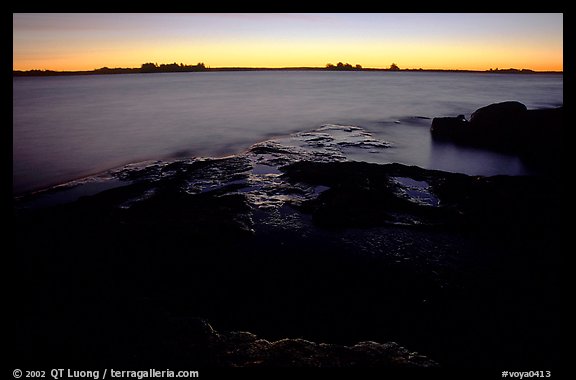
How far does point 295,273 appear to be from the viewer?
17.2 feet

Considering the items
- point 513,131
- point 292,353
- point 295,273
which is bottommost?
point 292,353

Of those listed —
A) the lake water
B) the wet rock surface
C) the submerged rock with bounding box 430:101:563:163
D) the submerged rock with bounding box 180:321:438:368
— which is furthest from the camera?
the submerged rock with bounding box 430:101:563:163

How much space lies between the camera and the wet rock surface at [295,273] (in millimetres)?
3691

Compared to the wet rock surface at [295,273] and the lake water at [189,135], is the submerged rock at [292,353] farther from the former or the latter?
the lake water at [189,135]

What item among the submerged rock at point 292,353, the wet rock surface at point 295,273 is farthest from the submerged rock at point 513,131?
the submerged rock at point 292,353

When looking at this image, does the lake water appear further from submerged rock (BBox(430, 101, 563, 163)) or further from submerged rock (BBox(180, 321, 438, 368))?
submerged rock (BBox(180, 321, 438, 368))

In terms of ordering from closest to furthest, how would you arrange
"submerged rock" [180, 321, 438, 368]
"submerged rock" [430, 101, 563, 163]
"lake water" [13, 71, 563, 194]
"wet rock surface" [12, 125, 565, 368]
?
"submerged rock" [180, 321, 438, 368] < "wet rock surface" [12, 125, 565, 368] < "lake water" [13, 71, 563, 194] < "submerged rock" [430, 101, 563, 163]

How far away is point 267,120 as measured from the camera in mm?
24781

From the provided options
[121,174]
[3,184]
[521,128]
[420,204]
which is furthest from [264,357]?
[521,128]

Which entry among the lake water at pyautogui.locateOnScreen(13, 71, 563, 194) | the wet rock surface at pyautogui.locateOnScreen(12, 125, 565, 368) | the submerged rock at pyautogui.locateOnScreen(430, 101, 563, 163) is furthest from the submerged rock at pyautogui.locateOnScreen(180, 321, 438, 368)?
the submerged rock at pyautogui.locateOnScreen(430, 101, 563, 163)

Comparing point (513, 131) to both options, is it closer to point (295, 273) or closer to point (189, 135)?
point (295, 273)

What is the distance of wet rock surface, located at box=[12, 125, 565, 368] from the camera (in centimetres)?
369

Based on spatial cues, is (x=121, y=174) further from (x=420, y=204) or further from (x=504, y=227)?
(x=504, y=227)

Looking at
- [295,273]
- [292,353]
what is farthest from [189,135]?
[292,353]
